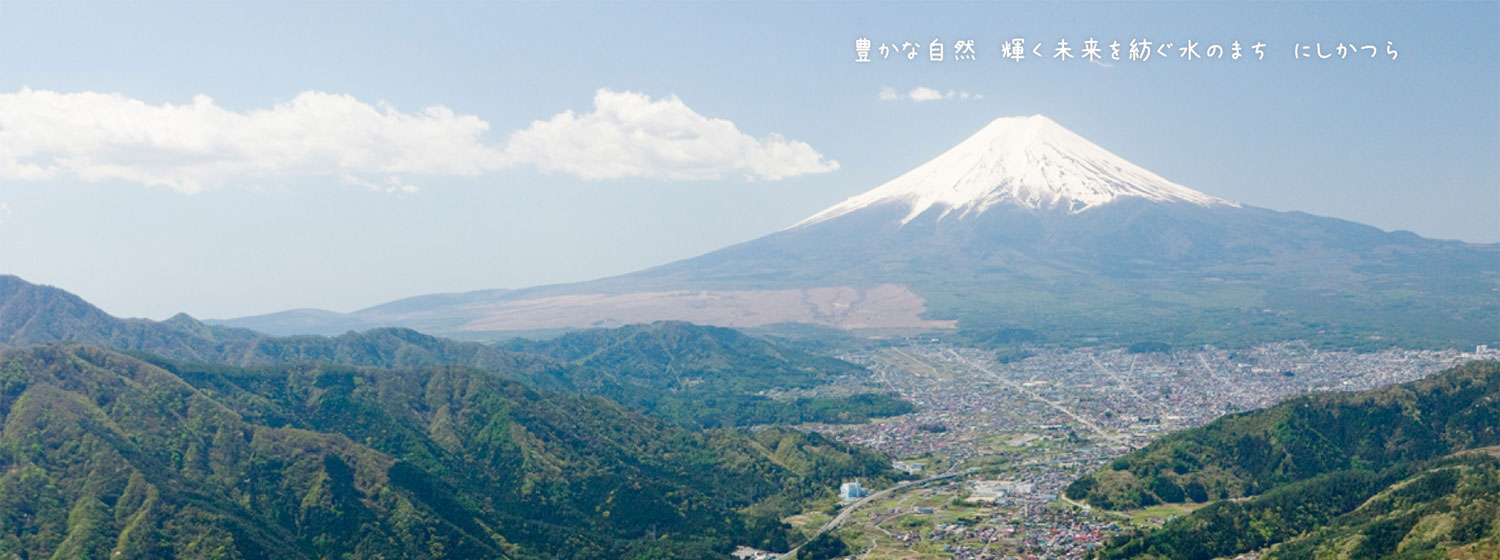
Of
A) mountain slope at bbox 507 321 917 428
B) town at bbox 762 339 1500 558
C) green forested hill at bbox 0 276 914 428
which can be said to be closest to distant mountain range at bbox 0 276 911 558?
town at bbox 762 339 1500 558

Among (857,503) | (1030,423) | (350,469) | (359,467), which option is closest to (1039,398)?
(1030,423)

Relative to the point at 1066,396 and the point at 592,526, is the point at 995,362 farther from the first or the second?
the point at 592,526

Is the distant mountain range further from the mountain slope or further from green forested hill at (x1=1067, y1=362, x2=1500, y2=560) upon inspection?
the mountain slope

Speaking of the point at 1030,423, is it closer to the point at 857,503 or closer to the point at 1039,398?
the point at 1039,398

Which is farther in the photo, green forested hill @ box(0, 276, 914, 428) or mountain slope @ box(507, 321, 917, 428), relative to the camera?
mountain slope @ box(507, 321, 917, 428)

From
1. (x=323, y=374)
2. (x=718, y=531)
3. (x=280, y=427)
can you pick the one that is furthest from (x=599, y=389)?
(x=718, y=531)
